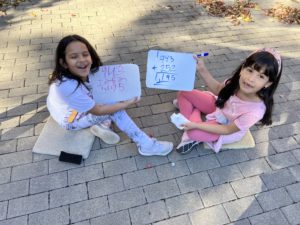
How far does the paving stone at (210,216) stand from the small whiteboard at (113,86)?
3.75 ft

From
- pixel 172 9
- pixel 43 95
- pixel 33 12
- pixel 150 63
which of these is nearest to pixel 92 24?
pixel 33 12

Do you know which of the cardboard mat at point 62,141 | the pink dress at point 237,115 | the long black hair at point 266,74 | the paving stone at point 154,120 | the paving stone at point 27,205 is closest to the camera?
the long black hair at point 266,74

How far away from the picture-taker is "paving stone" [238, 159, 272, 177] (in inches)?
112

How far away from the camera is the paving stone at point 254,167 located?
2835mm

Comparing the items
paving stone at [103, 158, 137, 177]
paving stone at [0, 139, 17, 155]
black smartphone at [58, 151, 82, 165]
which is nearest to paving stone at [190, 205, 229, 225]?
paving stone at [103, 158, 137, 177]

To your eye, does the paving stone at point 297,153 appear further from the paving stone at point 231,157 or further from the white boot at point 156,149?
the white boot at point 156,149

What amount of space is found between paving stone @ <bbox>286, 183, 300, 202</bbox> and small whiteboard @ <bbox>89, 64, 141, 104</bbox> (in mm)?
1584

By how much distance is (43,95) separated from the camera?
11.5 ft

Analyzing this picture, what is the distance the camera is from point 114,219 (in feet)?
8.00

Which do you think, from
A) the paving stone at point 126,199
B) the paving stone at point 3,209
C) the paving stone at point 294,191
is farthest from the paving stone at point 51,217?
the paving stone at point 294,191

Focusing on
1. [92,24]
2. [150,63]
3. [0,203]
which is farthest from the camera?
[92,24]

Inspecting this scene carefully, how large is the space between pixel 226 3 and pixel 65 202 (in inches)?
181

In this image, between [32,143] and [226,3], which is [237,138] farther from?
[226,3]

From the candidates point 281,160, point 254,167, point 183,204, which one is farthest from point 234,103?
point 183,204
